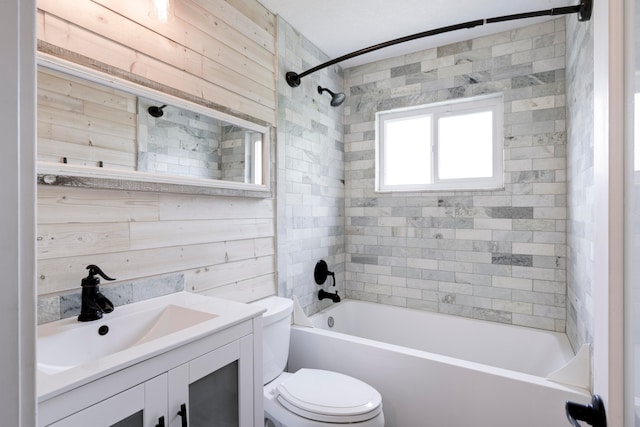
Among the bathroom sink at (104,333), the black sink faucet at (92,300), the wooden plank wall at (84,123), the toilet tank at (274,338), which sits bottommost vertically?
the toilet tank at (274,338)

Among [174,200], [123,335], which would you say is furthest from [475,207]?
[123,335]

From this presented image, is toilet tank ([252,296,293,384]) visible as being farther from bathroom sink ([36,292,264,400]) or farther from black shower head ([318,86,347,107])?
black shower head ([318,86,347,107])

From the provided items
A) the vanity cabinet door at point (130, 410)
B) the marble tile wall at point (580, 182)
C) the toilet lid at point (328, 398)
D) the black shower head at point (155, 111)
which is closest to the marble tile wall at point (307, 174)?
the toilet lid at point (328, 398)

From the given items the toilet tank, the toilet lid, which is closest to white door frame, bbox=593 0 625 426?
the toilet lid

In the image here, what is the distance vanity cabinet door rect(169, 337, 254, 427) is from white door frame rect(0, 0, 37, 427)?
707 millimetres

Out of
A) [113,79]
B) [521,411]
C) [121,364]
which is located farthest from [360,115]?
[121,364]

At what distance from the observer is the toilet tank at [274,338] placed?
5.46ft

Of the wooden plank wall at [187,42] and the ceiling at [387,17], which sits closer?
the wooden plank wall at [187,42]

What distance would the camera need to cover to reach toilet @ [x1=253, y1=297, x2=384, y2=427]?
4.52ft

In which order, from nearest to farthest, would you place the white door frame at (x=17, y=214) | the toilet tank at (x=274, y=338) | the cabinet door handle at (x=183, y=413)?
the white door frame at (x=17, y=214) → the cabinet door handle at (x=183, y=413) → the toilet tank at (x=274, y=338)

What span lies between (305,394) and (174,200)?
3.67 feet

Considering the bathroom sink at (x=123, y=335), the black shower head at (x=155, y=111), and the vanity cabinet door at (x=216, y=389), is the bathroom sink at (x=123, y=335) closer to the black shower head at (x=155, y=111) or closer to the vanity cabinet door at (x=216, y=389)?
the vanity cabinet door at (x=216, y=389)

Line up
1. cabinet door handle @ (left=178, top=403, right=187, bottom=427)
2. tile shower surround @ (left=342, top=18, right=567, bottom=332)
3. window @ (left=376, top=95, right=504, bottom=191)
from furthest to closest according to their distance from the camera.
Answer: window @ (left=376, top=95, right=504, bottom=191)
tile shower surround @ (left=342, top=18, right=567, bottom=332)
cabinet door handle @ (left=178, top=403, right=187, bottom=427)

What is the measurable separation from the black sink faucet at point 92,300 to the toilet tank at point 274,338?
73 cm
